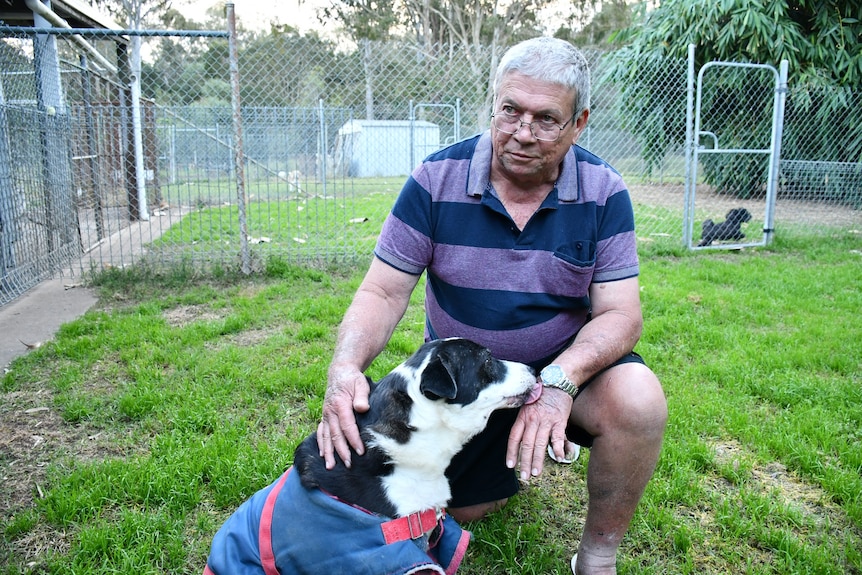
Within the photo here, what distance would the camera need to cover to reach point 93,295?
5953 mm

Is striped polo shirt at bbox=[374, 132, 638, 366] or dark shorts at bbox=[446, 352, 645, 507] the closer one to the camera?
striped polo shirt at bbox=[374, 132, 638, 366]

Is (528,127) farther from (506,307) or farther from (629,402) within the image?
(629,402)

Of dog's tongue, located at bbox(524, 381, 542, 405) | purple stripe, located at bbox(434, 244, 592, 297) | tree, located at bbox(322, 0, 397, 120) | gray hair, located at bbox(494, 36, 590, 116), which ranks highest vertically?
tree, located at bbox(322, 0, 397, 120)

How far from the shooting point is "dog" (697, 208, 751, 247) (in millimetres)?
8508

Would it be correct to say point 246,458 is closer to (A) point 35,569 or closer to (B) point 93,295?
(A) point 35,569

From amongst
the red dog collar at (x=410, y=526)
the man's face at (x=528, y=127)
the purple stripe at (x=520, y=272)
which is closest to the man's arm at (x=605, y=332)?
the purple stripe at (x=520, y=272)

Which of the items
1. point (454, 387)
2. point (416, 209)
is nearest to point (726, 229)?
point (416, 209)

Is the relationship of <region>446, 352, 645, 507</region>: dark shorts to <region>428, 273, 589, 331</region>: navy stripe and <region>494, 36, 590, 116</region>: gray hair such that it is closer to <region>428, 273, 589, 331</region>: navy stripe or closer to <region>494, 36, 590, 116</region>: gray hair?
<region>428, 273, 589, 331</region>: navy stripe

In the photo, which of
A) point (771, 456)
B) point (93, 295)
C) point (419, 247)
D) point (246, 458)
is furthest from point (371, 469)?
point (93, 295)

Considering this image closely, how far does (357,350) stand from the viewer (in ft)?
7.66

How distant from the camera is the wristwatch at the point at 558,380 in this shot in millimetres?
2131

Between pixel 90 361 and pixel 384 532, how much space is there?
10.4 feet

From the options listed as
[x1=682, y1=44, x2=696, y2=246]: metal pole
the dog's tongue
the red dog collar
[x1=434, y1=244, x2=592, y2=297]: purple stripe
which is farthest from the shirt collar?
[x1=682, y1=44, x2=696, y2=246]: metal pole

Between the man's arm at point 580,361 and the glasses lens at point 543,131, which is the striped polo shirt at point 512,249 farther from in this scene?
the glasses lens at point 543,131
